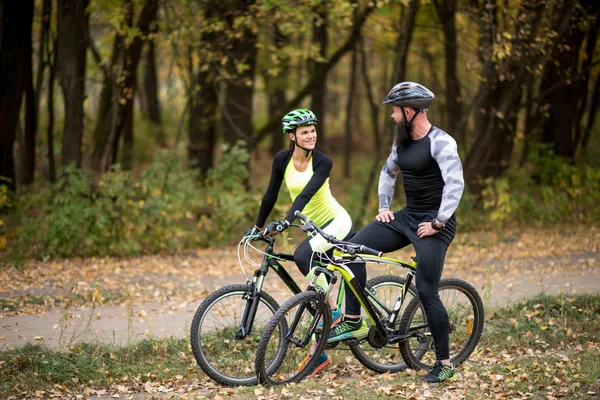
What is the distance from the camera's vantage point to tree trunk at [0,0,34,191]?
12953 millimetres

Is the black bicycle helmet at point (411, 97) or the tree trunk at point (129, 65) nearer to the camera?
the black bicycle helmet at point (411, 97)

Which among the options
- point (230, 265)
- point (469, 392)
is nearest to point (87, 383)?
point (469, 392)

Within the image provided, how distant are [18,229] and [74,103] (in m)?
2.72

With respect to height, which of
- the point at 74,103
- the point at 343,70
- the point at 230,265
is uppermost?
the point at 343,70

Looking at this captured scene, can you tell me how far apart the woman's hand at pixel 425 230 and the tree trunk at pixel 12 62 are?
983 cm

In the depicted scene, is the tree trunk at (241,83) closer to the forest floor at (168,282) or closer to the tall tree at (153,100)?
the forest floor at (168,282)

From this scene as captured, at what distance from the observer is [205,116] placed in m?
18.7

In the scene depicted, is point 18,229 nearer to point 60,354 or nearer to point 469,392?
point 60,354

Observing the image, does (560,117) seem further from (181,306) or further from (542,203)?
(181,306)

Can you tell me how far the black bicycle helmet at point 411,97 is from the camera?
5.33 metres

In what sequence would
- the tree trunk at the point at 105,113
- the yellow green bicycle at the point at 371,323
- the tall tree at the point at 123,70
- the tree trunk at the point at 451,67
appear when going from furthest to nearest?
the tree trunk at the point at 451,67 < the tree trunk at the point at 105,113 < the tall tree at the point at 123,70 < the yellow green bicycle at the point at 371,323

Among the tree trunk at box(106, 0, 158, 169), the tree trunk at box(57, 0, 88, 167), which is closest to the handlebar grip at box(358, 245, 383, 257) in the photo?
the tree trunk at box(57, 0, 88, 167)

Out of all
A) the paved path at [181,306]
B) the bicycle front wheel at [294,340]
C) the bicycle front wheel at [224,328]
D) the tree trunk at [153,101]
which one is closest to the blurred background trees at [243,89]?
the paved path at [181,306]

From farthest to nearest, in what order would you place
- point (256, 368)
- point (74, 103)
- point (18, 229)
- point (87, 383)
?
point (74, 103) < point (18, 229) < point (87, 383) < point (256, 368)
